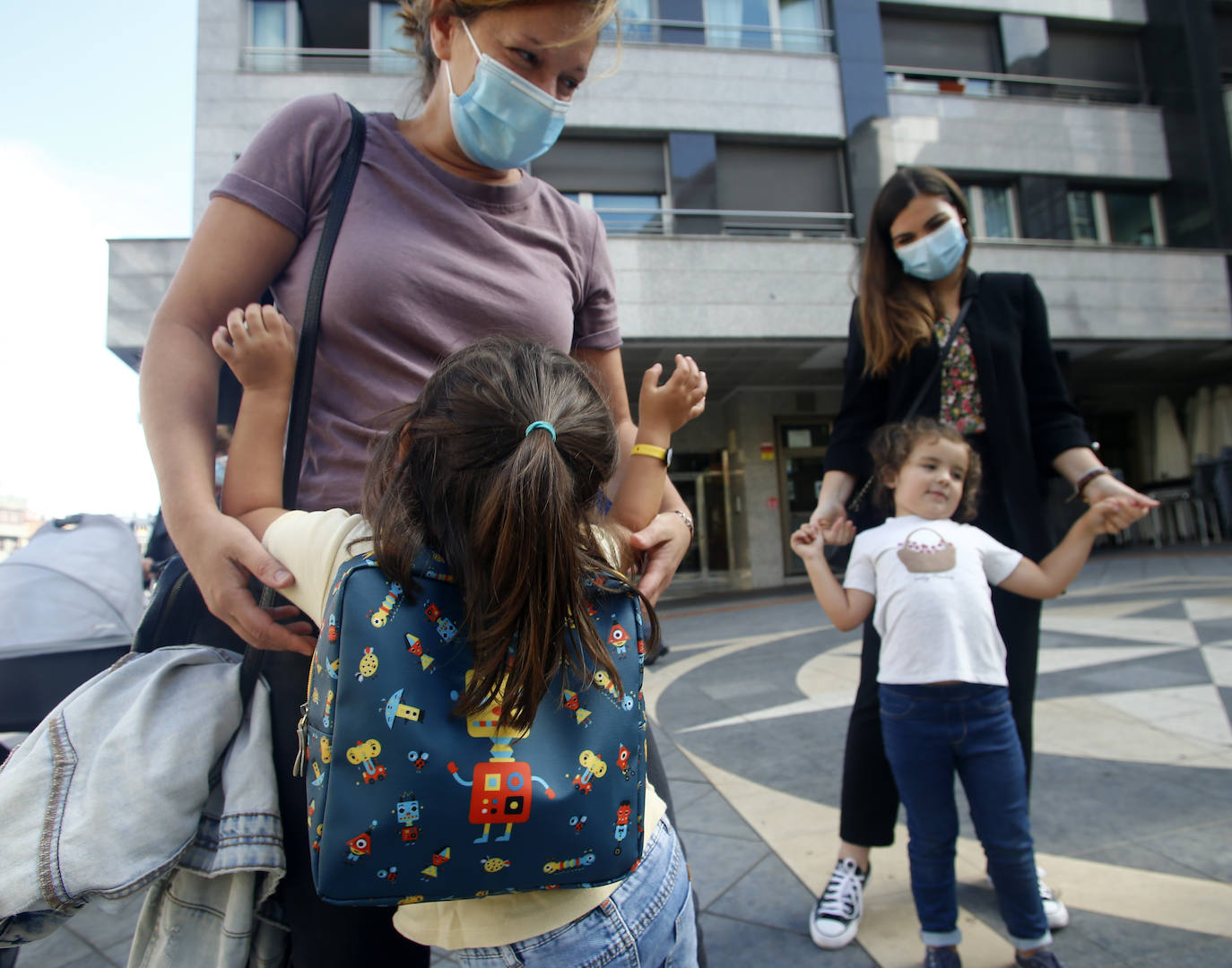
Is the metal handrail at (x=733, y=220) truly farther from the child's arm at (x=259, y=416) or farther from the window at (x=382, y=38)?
the child's arm at (x=259, y=416)

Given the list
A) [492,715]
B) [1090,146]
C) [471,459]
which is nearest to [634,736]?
[492,715]

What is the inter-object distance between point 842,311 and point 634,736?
37.3 feet

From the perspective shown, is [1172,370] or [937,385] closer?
[937,385]

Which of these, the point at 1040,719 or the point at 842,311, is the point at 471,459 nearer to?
the point at 1040,719

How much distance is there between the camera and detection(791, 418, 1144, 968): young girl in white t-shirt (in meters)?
1.74

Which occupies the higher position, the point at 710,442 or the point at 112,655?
the point at 710,442

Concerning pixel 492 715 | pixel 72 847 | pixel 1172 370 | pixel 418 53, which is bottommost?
pixel 72 847

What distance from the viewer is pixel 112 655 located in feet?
5.32

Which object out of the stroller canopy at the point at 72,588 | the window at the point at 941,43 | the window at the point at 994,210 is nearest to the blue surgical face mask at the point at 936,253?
the stroller canopy at the point at 72,588

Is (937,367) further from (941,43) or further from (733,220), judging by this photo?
(941,43)

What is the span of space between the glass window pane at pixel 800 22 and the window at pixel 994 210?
3633mm

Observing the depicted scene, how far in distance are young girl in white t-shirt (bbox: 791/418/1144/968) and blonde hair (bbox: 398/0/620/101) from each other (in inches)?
46.5

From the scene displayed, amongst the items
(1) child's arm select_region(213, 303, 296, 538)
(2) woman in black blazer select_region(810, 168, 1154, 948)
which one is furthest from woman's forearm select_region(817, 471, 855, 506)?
(1) child's arm select_region(213, 303, 296, 538)

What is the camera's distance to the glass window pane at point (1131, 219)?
13.7 m
